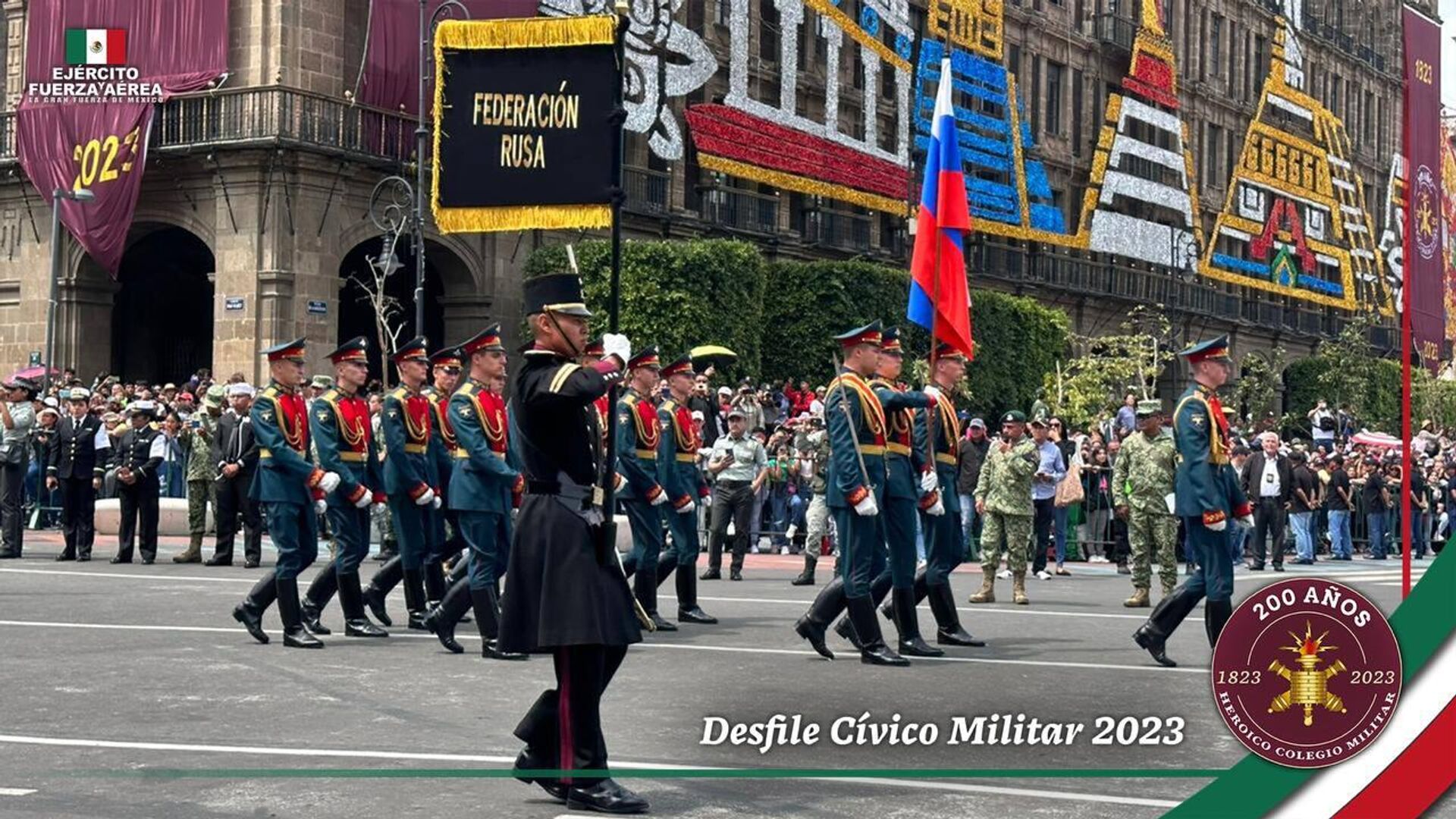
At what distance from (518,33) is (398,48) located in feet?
20.7

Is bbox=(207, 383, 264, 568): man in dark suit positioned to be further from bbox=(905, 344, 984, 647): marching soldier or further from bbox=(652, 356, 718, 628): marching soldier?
bbox=(905, 344, 984, 647): marching soldier

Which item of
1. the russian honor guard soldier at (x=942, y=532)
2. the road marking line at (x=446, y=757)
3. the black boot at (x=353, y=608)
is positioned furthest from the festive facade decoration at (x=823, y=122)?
the road marking line at (x=446, y=757)

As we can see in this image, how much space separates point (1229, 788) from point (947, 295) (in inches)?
371

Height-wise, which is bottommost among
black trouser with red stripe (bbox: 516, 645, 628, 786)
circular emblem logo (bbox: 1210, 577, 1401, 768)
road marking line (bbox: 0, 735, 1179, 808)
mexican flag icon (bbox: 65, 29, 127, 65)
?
road marking line (bbox: 0, 735, 1179, 808)

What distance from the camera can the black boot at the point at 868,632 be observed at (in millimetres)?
10812

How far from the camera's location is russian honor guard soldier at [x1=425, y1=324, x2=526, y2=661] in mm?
11172

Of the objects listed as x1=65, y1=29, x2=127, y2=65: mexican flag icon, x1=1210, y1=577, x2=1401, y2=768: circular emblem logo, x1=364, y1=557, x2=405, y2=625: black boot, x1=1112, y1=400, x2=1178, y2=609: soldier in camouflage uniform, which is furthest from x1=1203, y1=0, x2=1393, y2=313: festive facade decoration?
x1=1210, y1=577, x2=1401, y2=768: circular emblem logo

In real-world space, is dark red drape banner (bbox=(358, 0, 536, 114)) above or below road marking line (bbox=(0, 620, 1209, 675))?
above

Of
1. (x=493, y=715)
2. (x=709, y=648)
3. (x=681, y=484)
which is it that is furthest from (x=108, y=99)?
(x=493, y=715)

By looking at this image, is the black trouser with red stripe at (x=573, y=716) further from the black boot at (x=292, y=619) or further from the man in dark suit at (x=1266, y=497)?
the man in dark suit at (x=1266, y=497)

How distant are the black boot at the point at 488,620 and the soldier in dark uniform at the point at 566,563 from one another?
4.08 metres

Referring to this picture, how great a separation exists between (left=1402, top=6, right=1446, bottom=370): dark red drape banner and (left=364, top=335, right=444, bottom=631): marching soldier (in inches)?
288

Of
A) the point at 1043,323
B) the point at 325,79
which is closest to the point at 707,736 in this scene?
the point at 325,79

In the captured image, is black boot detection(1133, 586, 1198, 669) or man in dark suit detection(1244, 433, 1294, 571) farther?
man in dark suit detection(1244, 433, 1294, 571)
